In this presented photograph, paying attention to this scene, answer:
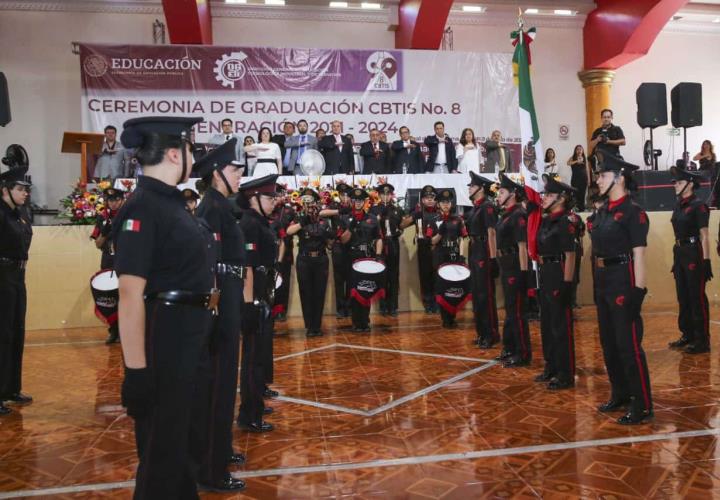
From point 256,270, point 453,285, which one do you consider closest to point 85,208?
point 453,285

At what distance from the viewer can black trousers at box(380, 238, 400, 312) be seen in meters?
10.0

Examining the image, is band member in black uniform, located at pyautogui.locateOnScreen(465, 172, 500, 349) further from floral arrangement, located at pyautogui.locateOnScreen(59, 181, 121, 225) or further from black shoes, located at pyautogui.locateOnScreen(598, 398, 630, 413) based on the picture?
Answer: floral arrangement, located at pyautogui.locateOnScreen(59, 181, 121, 225)

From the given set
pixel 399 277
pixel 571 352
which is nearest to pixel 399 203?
pixel 399 277

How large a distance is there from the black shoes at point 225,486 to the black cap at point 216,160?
165 centimetres

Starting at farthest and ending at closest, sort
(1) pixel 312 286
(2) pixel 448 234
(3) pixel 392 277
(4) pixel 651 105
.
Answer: (4) pixel 651 105 → (3) pixel 392 277 → (2) pixel 448 234 → (1) pixel 312 286

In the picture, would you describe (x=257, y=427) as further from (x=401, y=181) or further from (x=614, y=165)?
(x=401, y=181)

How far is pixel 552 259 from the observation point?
5297 millimetres

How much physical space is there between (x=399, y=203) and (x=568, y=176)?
820 cm

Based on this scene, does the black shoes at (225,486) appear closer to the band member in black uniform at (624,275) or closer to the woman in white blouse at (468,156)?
the band member in black uniform at (624,275)

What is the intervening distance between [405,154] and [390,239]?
10.6 feet

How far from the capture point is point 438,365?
627cm

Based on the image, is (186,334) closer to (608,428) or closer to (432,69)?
(608,428)

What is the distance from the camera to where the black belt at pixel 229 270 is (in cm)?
343

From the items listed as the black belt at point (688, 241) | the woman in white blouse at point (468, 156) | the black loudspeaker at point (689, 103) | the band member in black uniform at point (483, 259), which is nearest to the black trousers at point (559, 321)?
the band member in black uniform at point (483, 259)
